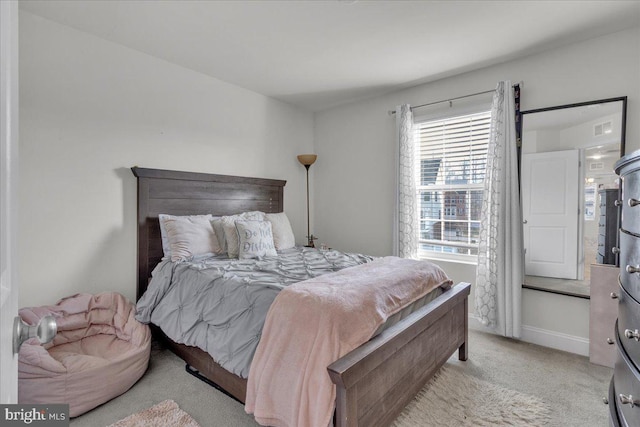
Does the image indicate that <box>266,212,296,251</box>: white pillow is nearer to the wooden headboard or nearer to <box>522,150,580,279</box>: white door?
the wooden headboard

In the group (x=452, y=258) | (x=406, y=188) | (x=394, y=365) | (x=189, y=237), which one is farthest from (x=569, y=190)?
(x=189, y=237)

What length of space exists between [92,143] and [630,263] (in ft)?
10.8

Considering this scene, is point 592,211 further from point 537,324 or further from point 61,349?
point 61,349

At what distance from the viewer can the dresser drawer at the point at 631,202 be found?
3.49ft

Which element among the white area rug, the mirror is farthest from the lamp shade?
the white area rug

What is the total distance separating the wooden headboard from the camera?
277cm

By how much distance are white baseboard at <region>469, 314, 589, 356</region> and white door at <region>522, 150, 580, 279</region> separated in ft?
1.60

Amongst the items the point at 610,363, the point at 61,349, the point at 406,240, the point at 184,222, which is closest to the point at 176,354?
the point at 61,349

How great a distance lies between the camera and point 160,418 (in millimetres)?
1785

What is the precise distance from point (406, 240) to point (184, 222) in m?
2.23

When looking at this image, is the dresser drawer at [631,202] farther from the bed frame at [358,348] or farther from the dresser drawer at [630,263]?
the bed frame at [358,348]

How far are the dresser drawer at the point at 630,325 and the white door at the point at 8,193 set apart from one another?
1588 millimetres

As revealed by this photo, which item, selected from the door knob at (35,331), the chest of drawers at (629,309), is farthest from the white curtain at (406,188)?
the door knob at (35,331)

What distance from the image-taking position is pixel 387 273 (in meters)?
2.05
